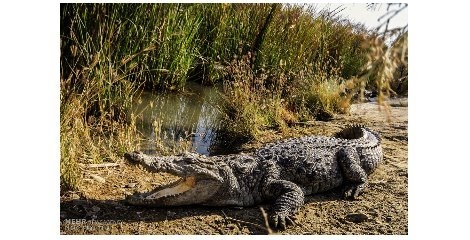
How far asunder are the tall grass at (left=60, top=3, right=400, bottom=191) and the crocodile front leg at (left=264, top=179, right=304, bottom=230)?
137 centimetres

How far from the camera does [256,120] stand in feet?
17.4

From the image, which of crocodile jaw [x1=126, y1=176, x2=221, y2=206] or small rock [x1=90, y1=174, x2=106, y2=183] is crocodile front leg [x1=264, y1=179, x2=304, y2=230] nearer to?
crocodile jaw [x1=126, y1=176, x2=221, y2=206]

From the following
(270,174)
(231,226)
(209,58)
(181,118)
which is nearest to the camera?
(231,226)

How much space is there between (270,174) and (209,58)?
10.5 ft

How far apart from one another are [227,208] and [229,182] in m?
0.18

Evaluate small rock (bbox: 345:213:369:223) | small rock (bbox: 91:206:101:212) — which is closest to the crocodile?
small rock (bbox: 91:206:101:212)

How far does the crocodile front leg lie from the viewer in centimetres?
336

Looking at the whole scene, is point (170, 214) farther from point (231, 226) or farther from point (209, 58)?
point (209, 58)

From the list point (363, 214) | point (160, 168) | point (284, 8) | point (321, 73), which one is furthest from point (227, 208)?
point (284, 8)

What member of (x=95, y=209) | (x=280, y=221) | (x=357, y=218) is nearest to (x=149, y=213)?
(x=95, y=209)

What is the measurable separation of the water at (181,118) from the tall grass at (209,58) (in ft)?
0.49

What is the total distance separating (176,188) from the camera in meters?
3.48

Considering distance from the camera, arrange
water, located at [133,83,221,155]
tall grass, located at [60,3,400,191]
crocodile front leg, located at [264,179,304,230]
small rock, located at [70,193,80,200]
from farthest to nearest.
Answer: water, located at [133,83,221,155] → tall grass, located at [60,3,400,191] → small rock, located at [70,193,80,200] → crocodile front leg, located at [264,179,304,230]
